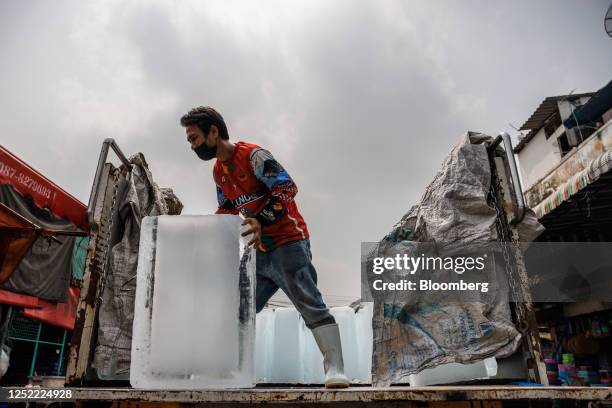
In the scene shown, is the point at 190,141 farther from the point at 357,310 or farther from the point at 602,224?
the point at 602,224

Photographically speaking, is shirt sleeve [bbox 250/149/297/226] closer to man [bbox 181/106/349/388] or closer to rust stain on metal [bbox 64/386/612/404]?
man [bbox 181/106/349/388]

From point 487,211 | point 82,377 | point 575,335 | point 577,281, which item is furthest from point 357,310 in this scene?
point 575,335

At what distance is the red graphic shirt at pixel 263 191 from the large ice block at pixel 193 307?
0.89 ft

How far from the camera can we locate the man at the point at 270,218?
1.92 m

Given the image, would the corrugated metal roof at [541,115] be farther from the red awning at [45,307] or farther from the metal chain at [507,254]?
the red awning at [45,307]

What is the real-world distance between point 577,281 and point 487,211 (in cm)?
657

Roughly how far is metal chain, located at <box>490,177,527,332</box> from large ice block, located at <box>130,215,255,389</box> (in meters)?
1.33

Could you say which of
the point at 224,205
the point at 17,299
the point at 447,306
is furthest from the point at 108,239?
the point at 17,299

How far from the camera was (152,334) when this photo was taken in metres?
1.56

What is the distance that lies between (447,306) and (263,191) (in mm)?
1133

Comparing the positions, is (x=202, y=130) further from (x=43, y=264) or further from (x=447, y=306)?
(x=43, y=264)

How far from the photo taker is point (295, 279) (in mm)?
1980

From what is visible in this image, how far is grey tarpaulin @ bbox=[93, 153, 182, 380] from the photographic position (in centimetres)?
226

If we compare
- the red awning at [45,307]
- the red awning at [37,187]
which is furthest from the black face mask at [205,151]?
the red awning at [45,307]
